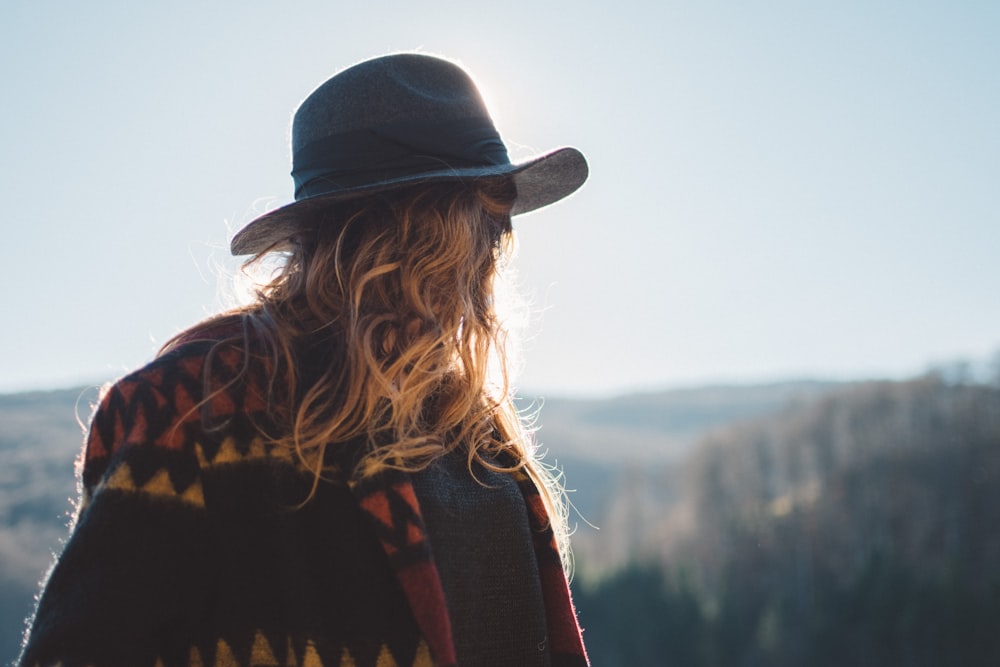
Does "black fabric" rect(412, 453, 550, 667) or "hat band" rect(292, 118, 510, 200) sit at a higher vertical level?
"hat band" rect(292, 118, 510, 200)

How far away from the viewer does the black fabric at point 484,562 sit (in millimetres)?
1524

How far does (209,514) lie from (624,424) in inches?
4916

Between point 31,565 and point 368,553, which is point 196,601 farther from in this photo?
point 31,565

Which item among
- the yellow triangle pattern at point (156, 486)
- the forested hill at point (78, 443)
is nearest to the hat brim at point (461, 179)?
the forested hill at point (78, 443)

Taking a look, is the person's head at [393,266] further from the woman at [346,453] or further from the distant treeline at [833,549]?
the distant treeline at [833,549]

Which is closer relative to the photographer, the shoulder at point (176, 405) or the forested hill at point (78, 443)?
the shoulder at point (176, 405)

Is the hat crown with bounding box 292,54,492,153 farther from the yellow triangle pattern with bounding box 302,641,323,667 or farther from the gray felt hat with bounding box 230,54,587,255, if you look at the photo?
the yellow triangle pattern with bounding box 302,641,323,667

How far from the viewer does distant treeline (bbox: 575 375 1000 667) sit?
3016 cm

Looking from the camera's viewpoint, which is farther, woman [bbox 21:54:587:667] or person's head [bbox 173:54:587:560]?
person's head [bbox 173:54:587:560]

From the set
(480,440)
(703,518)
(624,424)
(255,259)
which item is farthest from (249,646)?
(624,424)

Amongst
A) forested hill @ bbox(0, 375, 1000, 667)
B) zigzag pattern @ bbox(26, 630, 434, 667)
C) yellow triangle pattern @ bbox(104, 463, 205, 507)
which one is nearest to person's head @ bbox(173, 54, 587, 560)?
yellow triangle pattern @ bbox(104, 463, 205, 507)

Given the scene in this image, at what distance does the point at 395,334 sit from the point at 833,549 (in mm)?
41518

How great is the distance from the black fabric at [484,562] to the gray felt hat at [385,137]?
0.51m

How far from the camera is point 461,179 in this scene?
5.59ft
